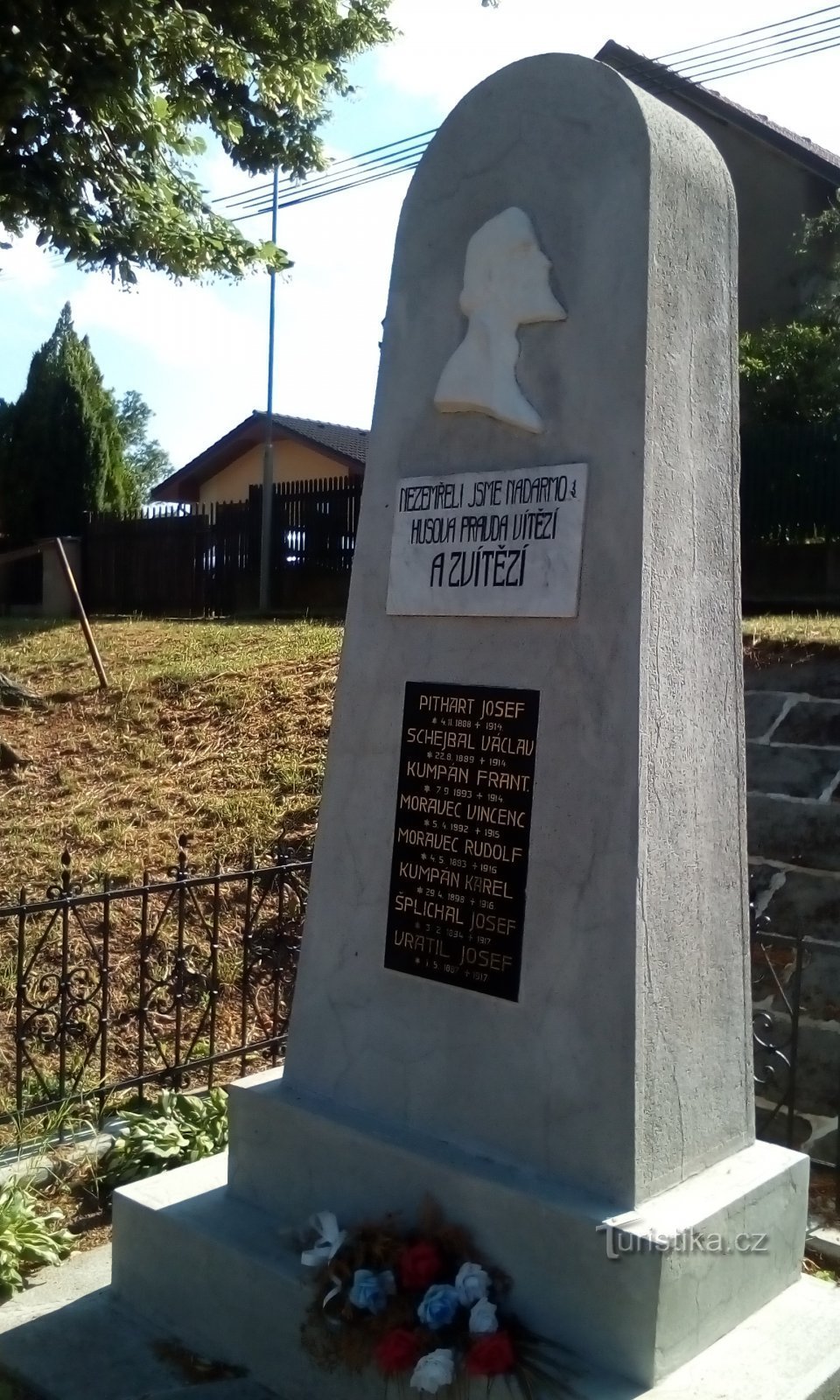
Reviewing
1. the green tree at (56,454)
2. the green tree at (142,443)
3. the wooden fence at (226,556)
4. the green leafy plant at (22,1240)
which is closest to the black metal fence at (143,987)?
the green leafy plant at (22,1240)

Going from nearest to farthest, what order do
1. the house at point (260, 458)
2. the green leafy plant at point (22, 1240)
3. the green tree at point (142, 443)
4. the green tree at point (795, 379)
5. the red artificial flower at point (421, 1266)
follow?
the red artificial flower at point (421, 1266) → the green leafy plant at point (22, 1240) → the green tree at point (795, 379) → the house at point (260, 458) → the green tree at point (142, 443)

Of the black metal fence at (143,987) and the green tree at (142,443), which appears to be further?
the green tree at (142,443)

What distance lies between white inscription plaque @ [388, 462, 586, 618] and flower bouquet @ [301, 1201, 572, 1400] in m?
1.36

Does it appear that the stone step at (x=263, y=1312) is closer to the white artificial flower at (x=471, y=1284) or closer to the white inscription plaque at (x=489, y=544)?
the white artificial flower at (x=471, y=1284)

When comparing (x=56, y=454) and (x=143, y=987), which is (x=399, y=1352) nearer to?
(x=143, y=987)

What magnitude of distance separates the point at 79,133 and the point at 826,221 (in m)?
11.4

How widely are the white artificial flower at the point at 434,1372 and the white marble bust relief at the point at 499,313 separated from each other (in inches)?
76.9

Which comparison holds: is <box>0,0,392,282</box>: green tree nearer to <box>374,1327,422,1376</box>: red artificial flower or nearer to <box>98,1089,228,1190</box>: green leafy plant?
<box>98,1089,228,1190</box>: green leafy plant

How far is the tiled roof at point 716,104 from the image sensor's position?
18.3 metres

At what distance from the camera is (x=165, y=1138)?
4125 millimetres

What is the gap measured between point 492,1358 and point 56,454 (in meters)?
24.3

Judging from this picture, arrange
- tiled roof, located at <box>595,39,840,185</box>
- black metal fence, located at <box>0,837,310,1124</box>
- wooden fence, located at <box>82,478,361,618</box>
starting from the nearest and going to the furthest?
1. black metal fence, located at <box>0,837,310,1124</box>
2. wooden fence, located at <box>82,478,361,618</box>
3. tiled roof, located at <box>595,39,840,185</box>

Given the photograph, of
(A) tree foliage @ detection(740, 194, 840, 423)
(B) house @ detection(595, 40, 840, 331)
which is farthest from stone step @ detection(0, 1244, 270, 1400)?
(B) house @ detection(595, 40, 840, 331)

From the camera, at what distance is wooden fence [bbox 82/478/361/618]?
15570mm
